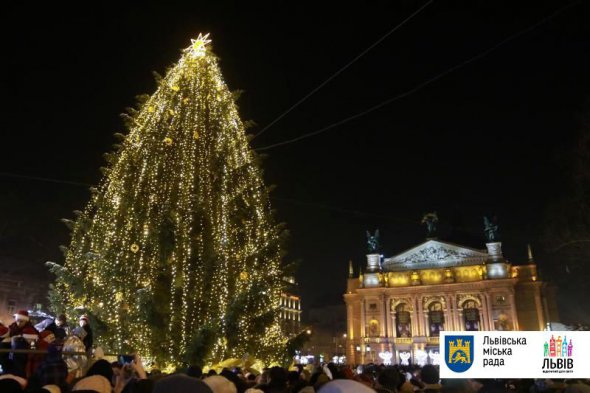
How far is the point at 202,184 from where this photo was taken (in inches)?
467

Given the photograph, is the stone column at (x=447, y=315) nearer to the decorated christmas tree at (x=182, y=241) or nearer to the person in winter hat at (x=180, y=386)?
the decorated christmas tree at (x=182, y=241)

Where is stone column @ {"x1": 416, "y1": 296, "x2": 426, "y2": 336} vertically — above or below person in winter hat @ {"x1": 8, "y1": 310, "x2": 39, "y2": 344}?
above

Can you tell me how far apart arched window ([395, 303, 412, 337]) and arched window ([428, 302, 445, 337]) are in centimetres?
272

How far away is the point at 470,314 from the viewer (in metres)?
58.8

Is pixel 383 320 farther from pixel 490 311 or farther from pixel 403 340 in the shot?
pixel 490 311

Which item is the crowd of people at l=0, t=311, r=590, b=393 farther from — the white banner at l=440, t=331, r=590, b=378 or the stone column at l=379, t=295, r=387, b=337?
the stone column at l=379, t=295, r=387, b=337

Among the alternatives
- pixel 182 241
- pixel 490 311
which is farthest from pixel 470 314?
pixel 182 241

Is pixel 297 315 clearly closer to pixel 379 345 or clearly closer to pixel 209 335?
pixel 379 345

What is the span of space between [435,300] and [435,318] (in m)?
2.35

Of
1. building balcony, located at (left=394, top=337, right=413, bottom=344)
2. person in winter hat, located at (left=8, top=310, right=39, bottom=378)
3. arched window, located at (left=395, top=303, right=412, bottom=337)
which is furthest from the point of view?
arched window, located at (left=395, top=303, right=412, bottom=337)

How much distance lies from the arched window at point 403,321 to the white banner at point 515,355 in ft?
195

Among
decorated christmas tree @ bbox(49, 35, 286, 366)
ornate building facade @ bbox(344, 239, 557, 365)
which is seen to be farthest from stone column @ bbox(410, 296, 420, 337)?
decorated christmas tree @ bbox(49, 35, 286, 366)

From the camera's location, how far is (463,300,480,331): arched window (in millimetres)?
57938

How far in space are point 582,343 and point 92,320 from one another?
9.10 meters
